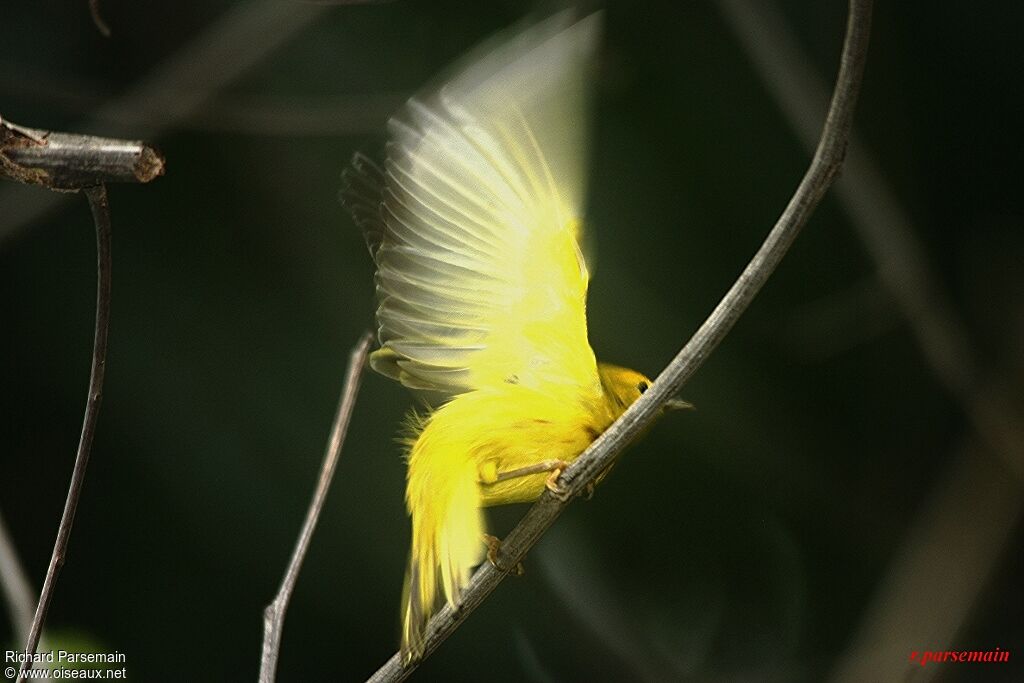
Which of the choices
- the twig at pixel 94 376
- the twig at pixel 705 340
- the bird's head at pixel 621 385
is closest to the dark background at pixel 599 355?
the bird's head at pixel 621 385

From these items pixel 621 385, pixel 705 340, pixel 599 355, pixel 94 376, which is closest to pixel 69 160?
pixel 94 376

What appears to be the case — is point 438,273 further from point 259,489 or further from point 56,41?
point 56,41

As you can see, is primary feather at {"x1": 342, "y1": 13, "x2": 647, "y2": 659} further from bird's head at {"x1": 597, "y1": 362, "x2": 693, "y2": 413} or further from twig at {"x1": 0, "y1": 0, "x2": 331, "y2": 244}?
twig at {"x1": 0, "y1": 0, "x2": 331, "y2": 244}

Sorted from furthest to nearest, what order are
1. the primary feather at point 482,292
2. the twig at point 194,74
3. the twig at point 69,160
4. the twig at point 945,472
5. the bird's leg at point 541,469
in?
the twig at point 194,74, the twig at point 945,472, the bird's leg at point 541,469, the primary feather at point 482,292, the twig at point 69,160

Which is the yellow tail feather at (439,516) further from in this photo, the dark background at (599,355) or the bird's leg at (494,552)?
the dark background at (599,355)

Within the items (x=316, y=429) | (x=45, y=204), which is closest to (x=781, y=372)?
(x=316, y=429)

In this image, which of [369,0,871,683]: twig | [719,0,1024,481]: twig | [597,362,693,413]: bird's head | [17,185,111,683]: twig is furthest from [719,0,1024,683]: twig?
[17,185,111,683]: twig

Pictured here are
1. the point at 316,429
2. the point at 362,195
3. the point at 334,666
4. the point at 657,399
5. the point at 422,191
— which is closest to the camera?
the point at 657,399
